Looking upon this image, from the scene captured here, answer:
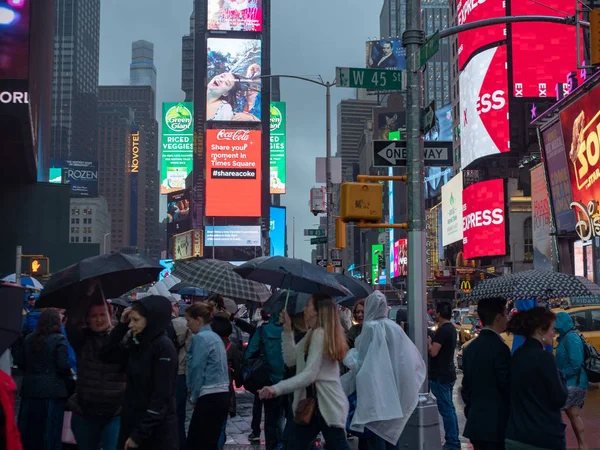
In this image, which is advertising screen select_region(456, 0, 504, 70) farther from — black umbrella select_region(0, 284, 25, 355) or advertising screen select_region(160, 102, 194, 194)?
advertising screen select_region(160, 102, 194, 194)

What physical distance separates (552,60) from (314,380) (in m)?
65.3

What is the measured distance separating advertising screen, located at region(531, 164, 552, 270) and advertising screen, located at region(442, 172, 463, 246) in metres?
28.0

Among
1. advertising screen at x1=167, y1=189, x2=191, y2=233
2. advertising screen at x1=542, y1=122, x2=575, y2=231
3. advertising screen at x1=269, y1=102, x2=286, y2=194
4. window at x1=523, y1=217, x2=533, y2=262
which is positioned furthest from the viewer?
advertising screen at x1=269, y1=102, x2=286, y2=194

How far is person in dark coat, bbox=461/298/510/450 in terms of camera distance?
5969 mm

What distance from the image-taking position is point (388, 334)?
720cm

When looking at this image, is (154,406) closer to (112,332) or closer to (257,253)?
(112,332)

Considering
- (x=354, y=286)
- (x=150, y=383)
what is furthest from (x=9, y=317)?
(x=354, y=286)

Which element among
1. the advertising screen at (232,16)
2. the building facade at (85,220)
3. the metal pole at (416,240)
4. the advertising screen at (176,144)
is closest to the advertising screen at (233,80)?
the advertising screen at (232,16)

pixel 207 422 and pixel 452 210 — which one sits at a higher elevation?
pixel 452 210

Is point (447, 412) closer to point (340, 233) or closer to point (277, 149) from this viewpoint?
point (340, 233)

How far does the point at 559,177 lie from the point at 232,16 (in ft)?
284

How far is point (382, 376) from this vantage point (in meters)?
7.02

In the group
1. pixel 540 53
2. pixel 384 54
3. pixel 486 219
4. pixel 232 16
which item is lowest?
pixel 486 219

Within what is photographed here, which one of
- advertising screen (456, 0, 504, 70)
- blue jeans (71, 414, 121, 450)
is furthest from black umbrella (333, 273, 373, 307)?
advertising screen (456, 0, 504, 70)
